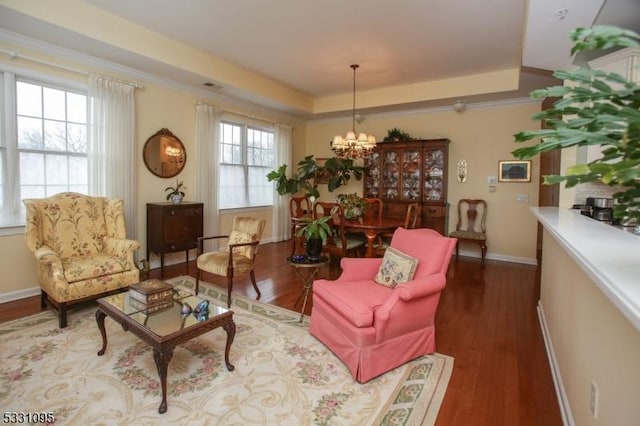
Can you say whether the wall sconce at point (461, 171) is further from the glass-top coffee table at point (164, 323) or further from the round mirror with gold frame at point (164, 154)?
the glass-top coffee table at point (164, 323)

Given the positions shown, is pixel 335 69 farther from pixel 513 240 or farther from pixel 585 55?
pixel 513 240

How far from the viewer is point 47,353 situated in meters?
2.37

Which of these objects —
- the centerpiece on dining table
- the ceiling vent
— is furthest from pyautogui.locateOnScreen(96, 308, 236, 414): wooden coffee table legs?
the ceiling vent

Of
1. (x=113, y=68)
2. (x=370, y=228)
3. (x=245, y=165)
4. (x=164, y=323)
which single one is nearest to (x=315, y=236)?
(x=370, y=228)

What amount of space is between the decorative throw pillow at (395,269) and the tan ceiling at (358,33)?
85.6 inches

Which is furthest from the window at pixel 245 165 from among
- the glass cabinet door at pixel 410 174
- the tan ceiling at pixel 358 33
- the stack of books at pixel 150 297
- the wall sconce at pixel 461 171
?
the wall sconce at pixel 461 171

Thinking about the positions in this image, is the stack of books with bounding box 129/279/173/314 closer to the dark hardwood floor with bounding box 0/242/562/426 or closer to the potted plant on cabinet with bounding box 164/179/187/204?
the dark hardwood floor with bounding box 0/242/562/426

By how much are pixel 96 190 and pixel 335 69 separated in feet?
11.7

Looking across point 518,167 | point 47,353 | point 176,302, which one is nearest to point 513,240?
point 518,167

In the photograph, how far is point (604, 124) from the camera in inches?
30.3

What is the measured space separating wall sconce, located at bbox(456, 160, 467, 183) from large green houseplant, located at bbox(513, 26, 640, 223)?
17.0 feet

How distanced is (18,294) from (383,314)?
151 inches

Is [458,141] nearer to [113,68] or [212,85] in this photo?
[212,85]

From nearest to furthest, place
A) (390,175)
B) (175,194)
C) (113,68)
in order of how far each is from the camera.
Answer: (113,68) < (175,194) < (390,175)
